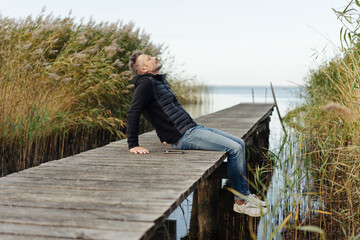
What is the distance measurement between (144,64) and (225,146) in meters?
1.13

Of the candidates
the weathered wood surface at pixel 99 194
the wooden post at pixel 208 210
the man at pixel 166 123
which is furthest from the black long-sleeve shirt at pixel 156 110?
the wooden post at pixel 208 210

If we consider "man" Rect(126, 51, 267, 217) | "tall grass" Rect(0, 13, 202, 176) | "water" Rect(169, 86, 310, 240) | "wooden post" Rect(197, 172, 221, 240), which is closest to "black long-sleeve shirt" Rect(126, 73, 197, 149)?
"man" Rect(126, 51, 267, 217)

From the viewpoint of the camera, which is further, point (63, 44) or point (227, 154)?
point (63, 44)


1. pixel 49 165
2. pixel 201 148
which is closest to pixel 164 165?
pixel 201 148

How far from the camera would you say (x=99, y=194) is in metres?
2.41

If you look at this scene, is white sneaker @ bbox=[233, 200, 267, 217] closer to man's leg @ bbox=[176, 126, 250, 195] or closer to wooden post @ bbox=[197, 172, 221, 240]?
man's leg @ bbox=[176, 126, 250, 195]

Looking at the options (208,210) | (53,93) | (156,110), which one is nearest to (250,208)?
(208,210)

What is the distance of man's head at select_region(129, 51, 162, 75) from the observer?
12.6ft

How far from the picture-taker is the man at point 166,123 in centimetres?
368

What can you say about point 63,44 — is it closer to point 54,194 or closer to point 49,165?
point 49,165

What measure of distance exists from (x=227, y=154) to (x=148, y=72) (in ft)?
3.69

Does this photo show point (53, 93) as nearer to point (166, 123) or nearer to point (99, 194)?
point (166, 123)

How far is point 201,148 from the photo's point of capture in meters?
3.92

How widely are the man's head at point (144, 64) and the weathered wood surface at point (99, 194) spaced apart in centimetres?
84
